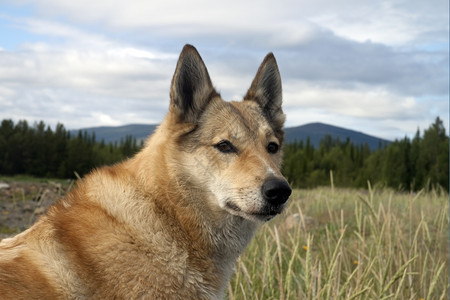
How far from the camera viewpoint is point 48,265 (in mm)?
3150

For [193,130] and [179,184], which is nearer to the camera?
[179,184]

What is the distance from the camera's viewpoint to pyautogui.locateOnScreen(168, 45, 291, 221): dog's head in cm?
358

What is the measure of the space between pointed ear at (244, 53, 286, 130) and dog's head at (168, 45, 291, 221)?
0.01m

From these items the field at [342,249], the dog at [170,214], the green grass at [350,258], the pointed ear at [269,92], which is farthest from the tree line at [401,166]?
the dog at [170,214]

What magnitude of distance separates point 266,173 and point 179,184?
0.68 metres

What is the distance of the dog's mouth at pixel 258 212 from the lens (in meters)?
3.58

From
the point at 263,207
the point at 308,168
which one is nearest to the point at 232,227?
the point at 263,207

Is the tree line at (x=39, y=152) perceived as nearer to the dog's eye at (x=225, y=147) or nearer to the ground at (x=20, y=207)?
the ground at (x=20, y=207)

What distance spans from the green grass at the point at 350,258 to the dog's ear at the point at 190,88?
4.40ft

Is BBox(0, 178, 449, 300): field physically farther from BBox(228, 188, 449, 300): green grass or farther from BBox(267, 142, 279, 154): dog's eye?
BBox(267, 142, 279, 154): dog's eye

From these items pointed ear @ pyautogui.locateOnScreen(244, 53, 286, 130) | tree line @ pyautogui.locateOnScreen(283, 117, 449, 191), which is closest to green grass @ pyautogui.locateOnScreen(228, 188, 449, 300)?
pointed ear @ pyautogui.locateOnScreen(244, 53, 286, 130)

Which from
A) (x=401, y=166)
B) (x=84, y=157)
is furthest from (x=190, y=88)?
(x=401, y=166)

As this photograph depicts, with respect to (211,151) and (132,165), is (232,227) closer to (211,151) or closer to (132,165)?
(211,151)

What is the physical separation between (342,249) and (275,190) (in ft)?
12.2
